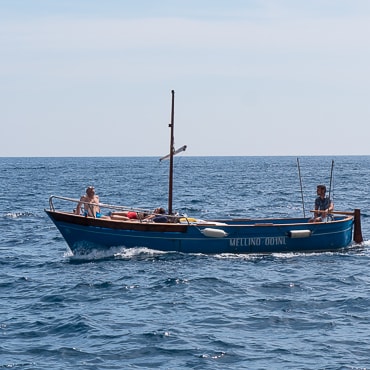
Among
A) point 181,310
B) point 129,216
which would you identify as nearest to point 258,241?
point 129,216

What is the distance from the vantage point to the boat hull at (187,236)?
79.4 feet

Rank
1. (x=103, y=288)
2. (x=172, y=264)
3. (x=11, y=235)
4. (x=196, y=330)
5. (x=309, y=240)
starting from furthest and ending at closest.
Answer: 1. (x=11, y=235)
2. (x=309, y=240)
3. (x=172, y=264)
4. (x=103, y=288)
5. (x=196, y=330)

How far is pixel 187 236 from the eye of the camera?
24422 millimetres

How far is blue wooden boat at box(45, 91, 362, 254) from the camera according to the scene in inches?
953

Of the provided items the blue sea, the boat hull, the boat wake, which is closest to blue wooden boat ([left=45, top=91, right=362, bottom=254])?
the boat hull

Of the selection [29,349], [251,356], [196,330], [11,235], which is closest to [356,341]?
[251,356]

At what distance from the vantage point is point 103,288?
19.6 meters

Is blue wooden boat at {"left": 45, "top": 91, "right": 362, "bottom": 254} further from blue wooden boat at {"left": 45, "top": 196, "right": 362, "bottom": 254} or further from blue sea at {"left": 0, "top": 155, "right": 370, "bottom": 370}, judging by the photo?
blue sea at {"left": 0, "top": 155, "right": 370, "bottom": 370}

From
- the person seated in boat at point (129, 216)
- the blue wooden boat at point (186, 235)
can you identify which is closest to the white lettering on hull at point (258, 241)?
the blue wooden boat at point (186, 235)

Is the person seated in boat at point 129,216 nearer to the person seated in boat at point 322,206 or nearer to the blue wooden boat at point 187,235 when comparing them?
the blue wooden boat at point 187,235

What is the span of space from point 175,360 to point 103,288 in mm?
6343

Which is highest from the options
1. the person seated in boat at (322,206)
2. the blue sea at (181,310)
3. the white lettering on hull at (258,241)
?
the person seated in boat at (322,206)

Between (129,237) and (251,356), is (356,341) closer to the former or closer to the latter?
(251,356)

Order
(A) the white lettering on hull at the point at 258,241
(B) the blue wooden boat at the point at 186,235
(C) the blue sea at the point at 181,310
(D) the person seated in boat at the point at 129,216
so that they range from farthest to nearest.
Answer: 1. (D) the person seated in boat at the point at 129,216
2. (A) the white lettering on hull at the point at 258,241
3. (B) the blue wooden boat at the point at 186,235
4. (C) the blue sea at the point at 181,310
